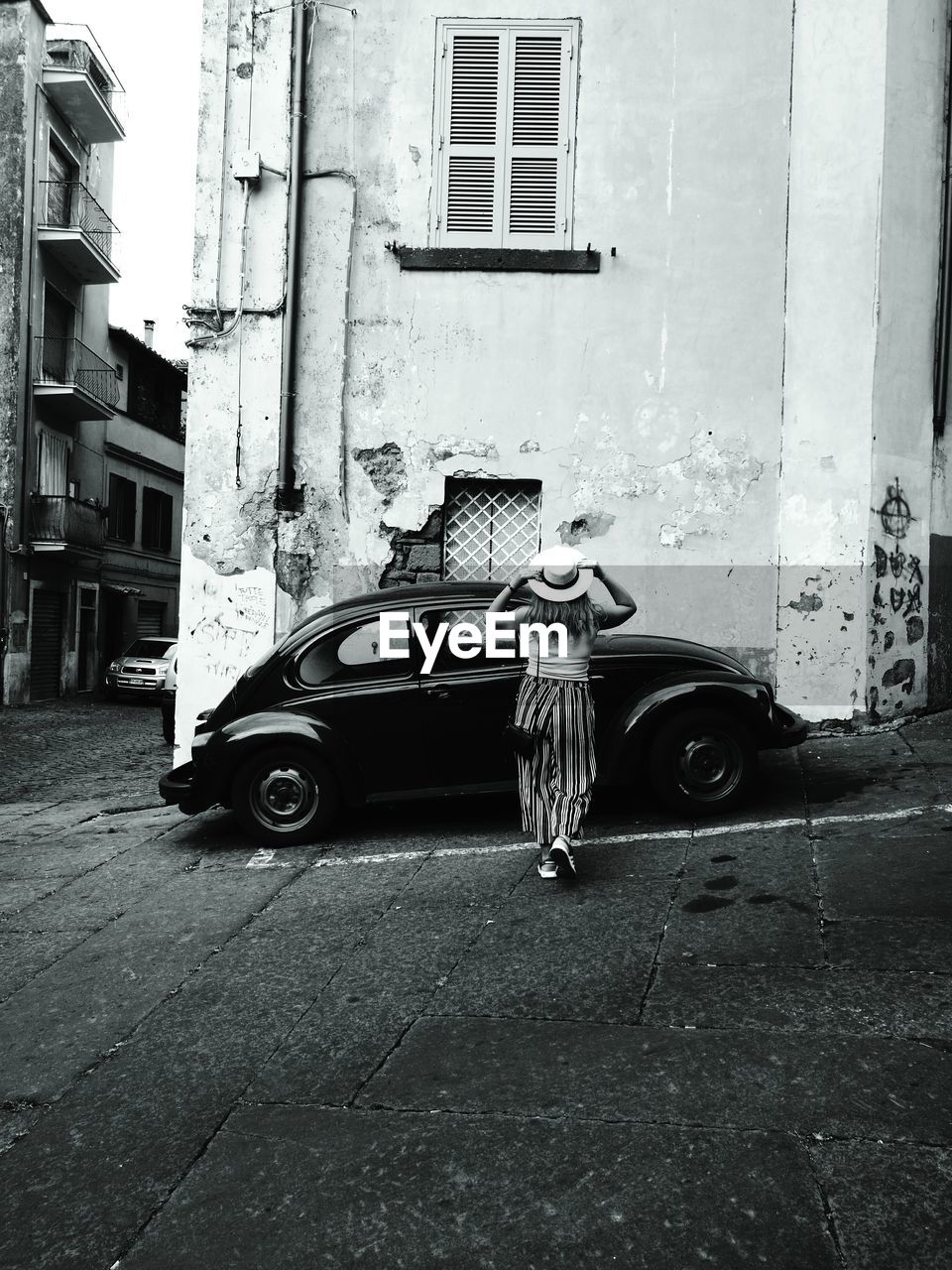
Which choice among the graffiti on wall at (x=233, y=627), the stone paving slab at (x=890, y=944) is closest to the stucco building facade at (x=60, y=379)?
the graffiti on wall at (x=233, y=627)

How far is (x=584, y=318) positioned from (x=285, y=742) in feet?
16.0

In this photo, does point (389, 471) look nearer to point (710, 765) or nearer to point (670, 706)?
point (670, 706)

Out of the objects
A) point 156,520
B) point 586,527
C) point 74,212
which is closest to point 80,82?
point 74,212

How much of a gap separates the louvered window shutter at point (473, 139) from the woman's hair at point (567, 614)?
201 inches

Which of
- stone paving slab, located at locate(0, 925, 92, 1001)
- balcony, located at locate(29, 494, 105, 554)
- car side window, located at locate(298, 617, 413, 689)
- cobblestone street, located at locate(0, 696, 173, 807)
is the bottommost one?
cobblestone street, located at locate(0, 696, 173, 807)

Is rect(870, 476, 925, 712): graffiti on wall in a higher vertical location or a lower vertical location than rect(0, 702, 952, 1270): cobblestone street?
higher

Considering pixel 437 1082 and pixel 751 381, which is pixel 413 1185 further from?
pixel 751 381

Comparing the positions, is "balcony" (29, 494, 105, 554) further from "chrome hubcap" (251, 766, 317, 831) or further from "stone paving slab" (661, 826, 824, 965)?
"stone paving slab" (661, 826, 824, 965)

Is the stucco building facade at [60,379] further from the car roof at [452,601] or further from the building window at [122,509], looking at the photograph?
the car roof at [452,601]

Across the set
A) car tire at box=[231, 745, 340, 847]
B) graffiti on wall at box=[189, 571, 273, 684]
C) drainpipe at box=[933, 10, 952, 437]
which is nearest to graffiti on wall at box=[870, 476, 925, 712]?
drainpipe at box=[933, 10, 952, 437]

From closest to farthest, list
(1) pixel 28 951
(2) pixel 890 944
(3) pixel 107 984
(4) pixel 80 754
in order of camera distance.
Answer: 1. (2) pixel 890 944
2. (3) pixel 107 984
3. (1) pixel 28 951
4. (4) pixel 80 754

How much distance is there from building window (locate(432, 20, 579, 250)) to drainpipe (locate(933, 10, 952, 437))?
11.2 feet

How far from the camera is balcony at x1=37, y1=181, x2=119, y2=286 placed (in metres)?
24.5

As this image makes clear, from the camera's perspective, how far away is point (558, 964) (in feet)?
14.8
